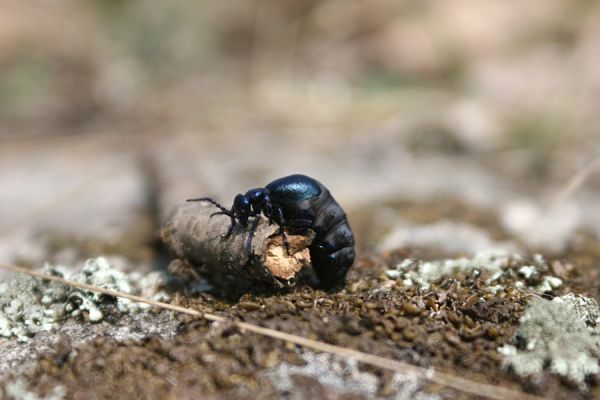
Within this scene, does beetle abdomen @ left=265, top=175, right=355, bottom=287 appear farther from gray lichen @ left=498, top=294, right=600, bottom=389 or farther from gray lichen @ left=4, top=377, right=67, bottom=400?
gray lichen @ left=4, top=377, right=67, bottom=400

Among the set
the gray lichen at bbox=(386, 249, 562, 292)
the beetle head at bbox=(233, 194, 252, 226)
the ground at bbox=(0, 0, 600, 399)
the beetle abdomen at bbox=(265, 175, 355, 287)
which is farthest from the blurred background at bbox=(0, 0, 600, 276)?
the beetle head at bbox=(233, 194, 252, 226)

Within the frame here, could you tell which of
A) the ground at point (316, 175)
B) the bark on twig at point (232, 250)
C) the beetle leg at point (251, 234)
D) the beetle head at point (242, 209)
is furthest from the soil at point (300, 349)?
the beetle head at point (242, 209)

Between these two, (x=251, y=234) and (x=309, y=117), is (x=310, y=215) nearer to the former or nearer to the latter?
(x=251, y=234)

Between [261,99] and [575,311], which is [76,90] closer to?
[261,99]

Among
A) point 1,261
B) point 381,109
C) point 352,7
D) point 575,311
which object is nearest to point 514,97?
point 381,109

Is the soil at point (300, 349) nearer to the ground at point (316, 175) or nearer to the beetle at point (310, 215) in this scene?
the ground at point (316, 175)

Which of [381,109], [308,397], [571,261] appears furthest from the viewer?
[381,109]
